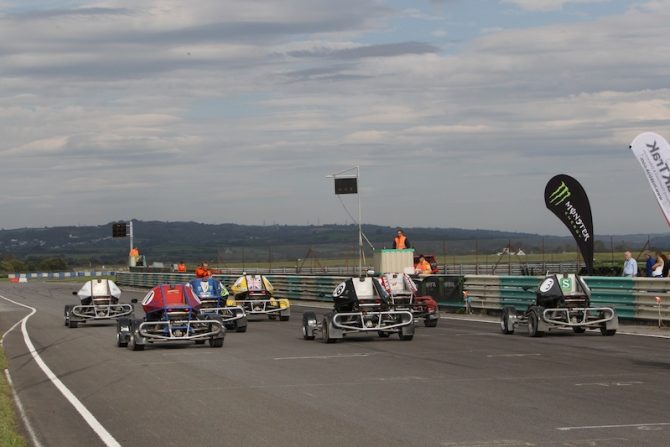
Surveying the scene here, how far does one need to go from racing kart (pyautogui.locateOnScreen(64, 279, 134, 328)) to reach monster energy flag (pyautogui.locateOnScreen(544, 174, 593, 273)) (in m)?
11.3

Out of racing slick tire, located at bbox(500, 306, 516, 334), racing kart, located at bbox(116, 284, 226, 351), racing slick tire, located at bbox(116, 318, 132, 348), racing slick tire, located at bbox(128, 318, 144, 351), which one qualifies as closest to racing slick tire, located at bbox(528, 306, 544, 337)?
racing slick tire, located at bbox(500, 306, 516, 334)

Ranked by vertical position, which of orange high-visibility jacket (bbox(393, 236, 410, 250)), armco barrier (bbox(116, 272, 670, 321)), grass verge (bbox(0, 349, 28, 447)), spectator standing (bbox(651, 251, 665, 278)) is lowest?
grass verge (bbox(0, 349, 28, 447))

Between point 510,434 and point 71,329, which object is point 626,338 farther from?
point 71,329

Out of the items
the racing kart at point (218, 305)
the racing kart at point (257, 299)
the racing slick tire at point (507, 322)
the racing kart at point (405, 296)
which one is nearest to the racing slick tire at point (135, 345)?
the racing kart at point (218, 305)

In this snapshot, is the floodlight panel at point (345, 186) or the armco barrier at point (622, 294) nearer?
the armco barrier at point (622, 294)

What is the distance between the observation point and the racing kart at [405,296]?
2563cm

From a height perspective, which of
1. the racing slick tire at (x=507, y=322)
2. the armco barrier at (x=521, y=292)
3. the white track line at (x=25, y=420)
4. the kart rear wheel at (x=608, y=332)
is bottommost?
the white track line at (x=25, y=420)

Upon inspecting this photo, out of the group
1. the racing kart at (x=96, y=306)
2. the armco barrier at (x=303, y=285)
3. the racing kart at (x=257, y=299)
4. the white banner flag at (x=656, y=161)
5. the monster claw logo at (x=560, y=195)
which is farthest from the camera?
the armco barrier at (x=303, y=285)

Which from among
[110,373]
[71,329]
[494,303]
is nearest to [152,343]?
[110,373]

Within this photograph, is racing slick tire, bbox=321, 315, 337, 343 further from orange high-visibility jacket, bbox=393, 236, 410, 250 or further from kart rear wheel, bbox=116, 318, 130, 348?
orange high-visibility jacket, bbox=393, 236, 410, 250

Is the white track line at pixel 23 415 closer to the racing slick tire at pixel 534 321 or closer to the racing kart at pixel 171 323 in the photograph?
the racing kart at pixel 171 323

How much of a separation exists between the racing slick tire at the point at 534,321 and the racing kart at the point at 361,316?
95.0 inches

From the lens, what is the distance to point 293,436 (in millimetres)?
10656

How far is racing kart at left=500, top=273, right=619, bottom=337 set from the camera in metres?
22.8
